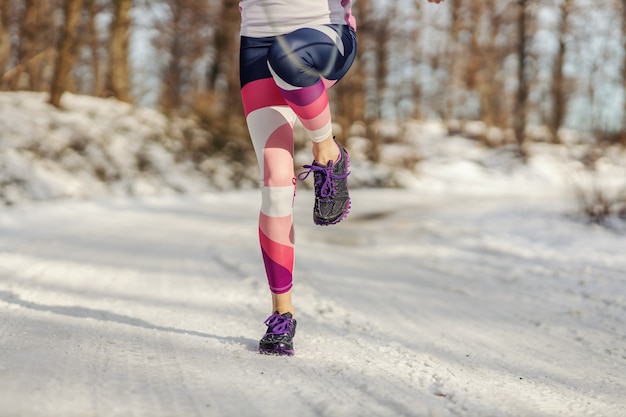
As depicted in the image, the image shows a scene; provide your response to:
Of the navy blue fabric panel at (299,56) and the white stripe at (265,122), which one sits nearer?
the navy blue fabric panel at (299,56)

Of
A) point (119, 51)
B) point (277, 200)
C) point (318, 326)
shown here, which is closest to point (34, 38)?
point (119, 51)

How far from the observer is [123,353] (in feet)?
5.50

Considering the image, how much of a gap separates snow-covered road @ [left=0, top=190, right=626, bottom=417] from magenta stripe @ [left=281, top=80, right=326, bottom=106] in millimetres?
766

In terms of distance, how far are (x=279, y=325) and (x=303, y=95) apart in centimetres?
70

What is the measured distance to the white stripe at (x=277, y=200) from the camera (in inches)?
73.8

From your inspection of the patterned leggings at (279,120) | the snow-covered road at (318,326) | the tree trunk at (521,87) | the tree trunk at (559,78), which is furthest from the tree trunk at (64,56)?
the tree trunk at (559,78)

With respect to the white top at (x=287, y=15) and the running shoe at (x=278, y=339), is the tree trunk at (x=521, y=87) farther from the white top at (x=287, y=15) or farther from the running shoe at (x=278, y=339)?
the running shoe at (x=278, y=339)

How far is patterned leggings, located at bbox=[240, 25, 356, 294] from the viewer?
181 centimetres

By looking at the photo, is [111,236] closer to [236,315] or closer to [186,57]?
[236,315]

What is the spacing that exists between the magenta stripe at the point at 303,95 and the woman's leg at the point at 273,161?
12cm

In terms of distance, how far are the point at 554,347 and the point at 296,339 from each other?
3.08 ft

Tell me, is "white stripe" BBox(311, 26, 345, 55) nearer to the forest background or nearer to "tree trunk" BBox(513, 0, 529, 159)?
the forest background

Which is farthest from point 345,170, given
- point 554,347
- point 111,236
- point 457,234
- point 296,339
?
point 457,234

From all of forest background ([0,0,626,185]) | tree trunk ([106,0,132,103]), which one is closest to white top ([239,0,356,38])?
forest background ([0,0,626,185])
